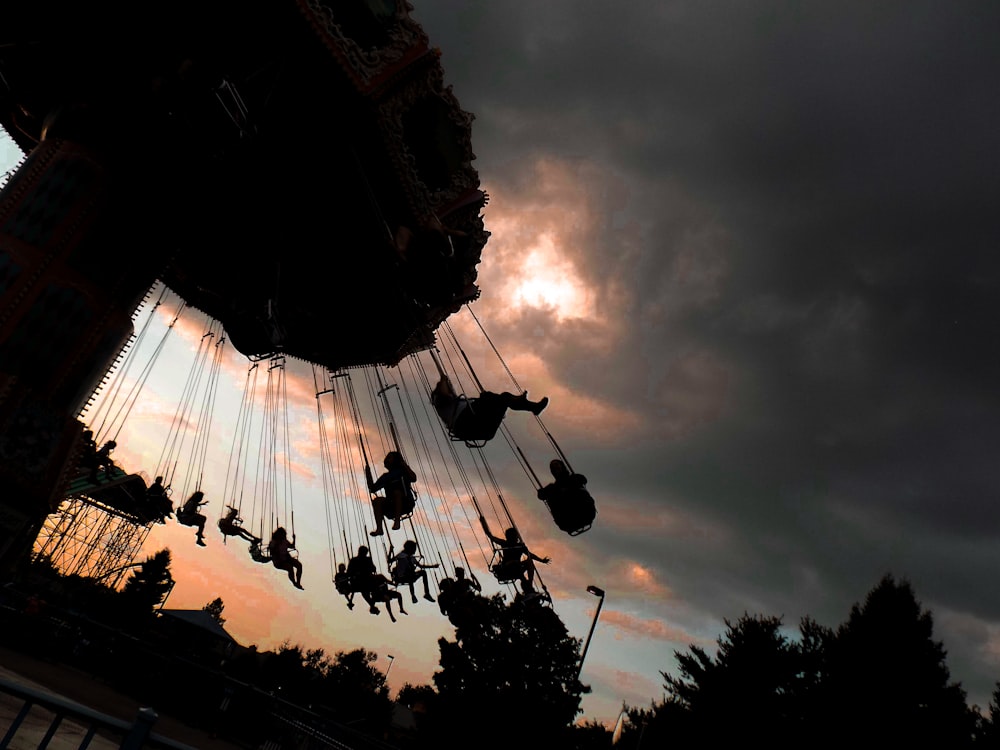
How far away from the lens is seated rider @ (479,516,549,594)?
1184 cm

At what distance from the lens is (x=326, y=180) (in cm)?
1037

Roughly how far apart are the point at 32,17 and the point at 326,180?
5.21m

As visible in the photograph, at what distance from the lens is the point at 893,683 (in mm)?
20422

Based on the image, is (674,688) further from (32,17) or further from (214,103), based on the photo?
(32,17)

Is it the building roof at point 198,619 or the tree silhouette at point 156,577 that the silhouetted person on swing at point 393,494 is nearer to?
the building roof at point 198,619

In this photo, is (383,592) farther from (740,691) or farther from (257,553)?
(740,691)

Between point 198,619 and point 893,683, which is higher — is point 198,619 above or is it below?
below

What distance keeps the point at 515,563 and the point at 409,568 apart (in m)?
2.61

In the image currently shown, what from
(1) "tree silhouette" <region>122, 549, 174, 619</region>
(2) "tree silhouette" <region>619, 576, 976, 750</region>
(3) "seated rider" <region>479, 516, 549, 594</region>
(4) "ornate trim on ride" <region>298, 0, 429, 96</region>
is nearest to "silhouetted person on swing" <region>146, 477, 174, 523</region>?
(3) "seated rider" <region>479, 516, 549, 594</region>

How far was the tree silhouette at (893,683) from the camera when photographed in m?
19.1

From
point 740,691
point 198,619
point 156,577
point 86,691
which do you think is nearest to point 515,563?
point 86,691

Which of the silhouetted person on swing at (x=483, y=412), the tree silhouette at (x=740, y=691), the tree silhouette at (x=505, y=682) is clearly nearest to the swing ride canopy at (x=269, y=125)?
the silhouetted person on swing at (x=483, y=412)

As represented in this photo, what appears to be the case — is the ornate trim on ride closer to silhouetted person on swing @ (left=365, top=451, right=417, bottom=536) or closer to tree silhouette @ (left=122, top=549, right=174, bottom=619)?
silhouetted person on swing @ (left=365, top=451, right=417, bottom=536)

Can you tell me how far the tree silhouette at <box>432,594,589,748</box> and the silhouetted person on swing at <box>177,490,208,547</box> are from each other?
2694 centimetres
